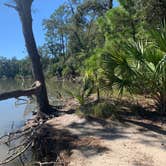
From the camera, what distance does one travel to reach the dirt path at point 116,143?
15.9ft

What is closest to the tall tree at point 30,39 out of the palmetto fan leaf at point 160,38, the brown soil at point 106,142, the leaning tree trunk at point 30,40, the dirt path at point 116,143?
the leaning tree trunk at point 30,40

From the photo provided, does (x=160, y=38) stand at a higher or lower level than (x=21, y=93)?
higher

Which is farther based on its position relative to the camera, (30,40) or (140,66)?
(30,40)

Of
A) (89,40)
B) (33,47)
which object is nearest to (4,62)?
(89,40)

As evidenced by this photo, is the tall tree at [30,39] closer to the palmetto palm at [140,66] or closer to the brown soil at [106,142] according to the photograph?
the brown soil at [106,142]

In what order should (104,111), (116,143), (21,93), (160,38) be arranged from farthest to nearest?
(21,93) < (104,111) < (160,38) < (116,143)

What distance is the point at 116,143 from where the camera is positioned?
5.62m

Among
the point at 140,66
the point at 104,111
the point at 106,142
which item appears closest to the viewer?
the point at 106,142

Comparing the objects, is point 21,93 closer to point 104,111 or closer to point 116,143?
point 104,111

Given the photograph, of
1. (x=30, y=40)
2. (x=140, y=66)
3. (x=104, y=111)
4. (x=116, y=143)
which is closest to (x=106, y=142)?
(x=116, y=143)

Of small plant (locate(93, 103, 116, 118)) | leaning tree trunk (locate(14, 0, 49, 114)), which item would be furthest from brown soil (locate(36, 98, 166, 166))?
leaning tree trunk (locate(14, 0, 49, 114))

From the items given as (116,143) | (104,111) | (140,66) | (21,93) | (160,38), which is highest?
(160,38)

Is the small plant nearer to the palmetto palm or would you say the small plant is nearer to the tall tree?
the palmetto palm

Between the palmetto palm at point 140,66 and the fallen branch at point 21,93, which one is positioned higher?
the palmetto palm at point 140,66
